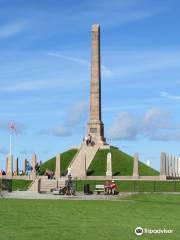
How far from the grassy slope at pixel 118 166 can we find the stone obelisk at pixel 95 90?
10.8ft

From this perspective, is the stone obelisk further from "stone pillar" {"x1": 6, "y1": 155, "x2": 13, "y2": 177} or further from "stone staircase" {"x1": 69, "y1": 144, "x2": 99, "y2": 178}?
"stone pillar" {"x1": 6, "y1": 155, "x2": 13, "y2": 177}

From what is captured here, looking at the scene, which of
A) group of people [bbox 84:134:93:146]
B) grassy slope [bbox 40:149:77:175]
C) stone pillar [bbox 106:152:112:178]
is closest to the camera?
stone pillar [bbox 106:152:112:178]

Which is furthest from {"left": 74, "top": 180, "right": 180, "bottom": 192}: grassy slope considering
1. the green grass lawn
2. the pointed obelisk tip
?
the pointed obelisk tip

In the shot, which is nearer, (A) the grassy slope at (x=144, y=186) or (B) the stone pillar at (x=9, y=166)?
(A) the grassy slope at (x=144, y=186)

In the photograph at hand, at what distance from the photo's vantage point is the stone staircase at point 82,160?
72.1 m

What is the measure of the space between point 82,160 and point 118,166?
5.21 metres

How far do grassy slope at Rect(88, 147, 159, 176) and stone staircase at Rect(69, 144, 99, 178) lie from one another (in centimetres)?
68

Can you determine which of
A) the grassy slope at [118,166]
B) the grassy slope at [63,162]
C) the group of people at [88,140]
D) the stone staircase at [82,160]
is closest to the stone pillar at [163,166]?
the grassy slope at [118,166]

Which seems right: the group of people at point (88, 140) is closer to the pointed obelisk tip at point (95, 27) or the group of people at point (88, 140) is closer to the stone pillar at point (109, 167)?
the stone pillar at point (109, 167)

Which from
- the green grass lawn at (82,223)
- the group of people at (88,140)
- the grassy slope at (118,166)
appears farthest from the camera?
the group of people at (88,140)

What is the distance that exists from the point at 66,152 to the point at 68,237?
69.1 m

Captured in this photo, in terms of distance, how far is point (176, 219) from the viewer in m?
22.2

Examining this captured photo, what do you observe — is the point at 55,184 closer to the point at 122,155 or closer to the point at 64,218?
the point at 122,155

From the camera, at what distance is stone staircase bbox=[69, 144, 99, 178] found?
Result: 72.1 m
